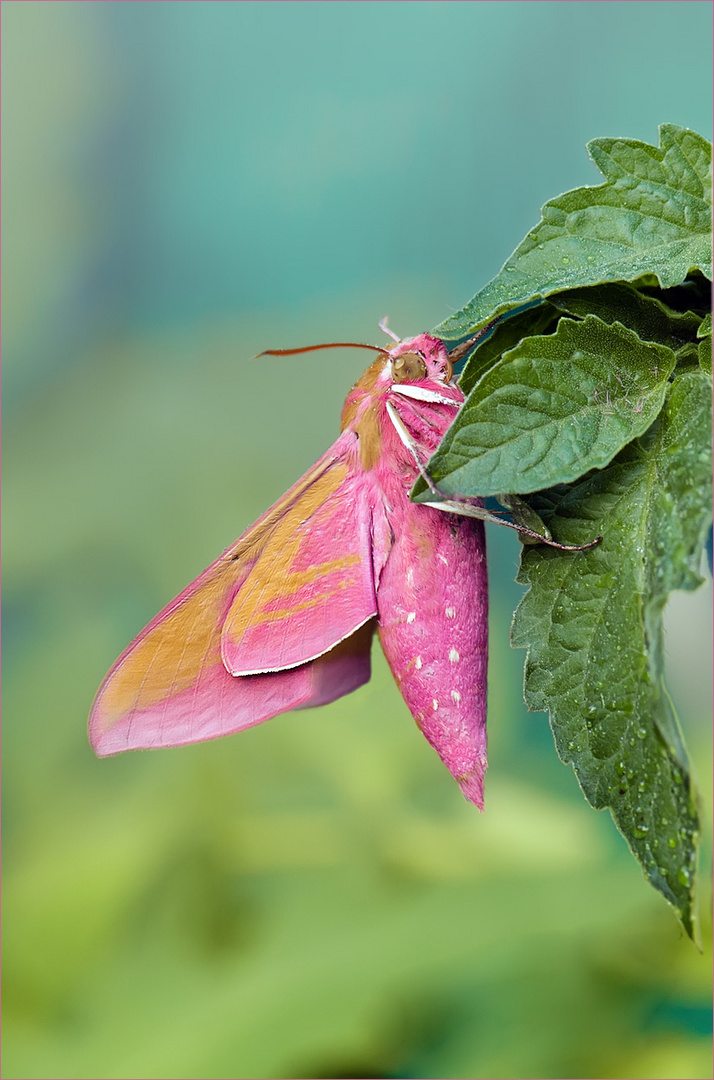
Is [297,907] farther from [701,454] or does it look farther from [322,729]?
[701,454]

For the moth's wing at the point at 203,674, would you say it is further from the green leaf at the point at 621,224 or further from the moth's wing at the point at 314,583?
the green leaf at the point at 621,224

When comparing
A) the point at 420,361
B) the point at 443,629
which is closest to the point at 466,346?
the point at 420,361

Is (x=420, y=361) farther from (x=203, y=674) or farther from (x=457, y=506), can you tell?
(x=203, y=674)

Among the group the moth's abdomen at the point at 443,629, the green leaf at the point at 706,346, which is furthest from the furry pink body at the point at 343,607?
the green leaf at the point at 706,346

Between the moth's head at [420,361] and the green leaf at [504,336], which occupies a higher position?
the green leaf at [504,336]

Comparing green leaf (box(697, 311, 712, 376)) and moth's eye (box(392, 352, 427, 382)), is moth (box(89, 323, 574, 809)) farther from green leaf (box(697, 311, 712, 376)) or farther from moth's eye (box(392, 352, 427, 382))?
green leaf (box(697, 311, 712, 376))

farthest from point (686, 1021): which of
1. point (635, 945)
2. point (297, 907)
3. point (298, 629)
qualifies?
point (298, 629)

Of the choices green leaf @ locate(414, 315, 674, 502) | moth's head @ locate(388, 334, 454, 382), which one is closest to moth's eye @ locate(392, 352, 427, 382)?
moth's head @ locate(388, 334, 454, 382)
